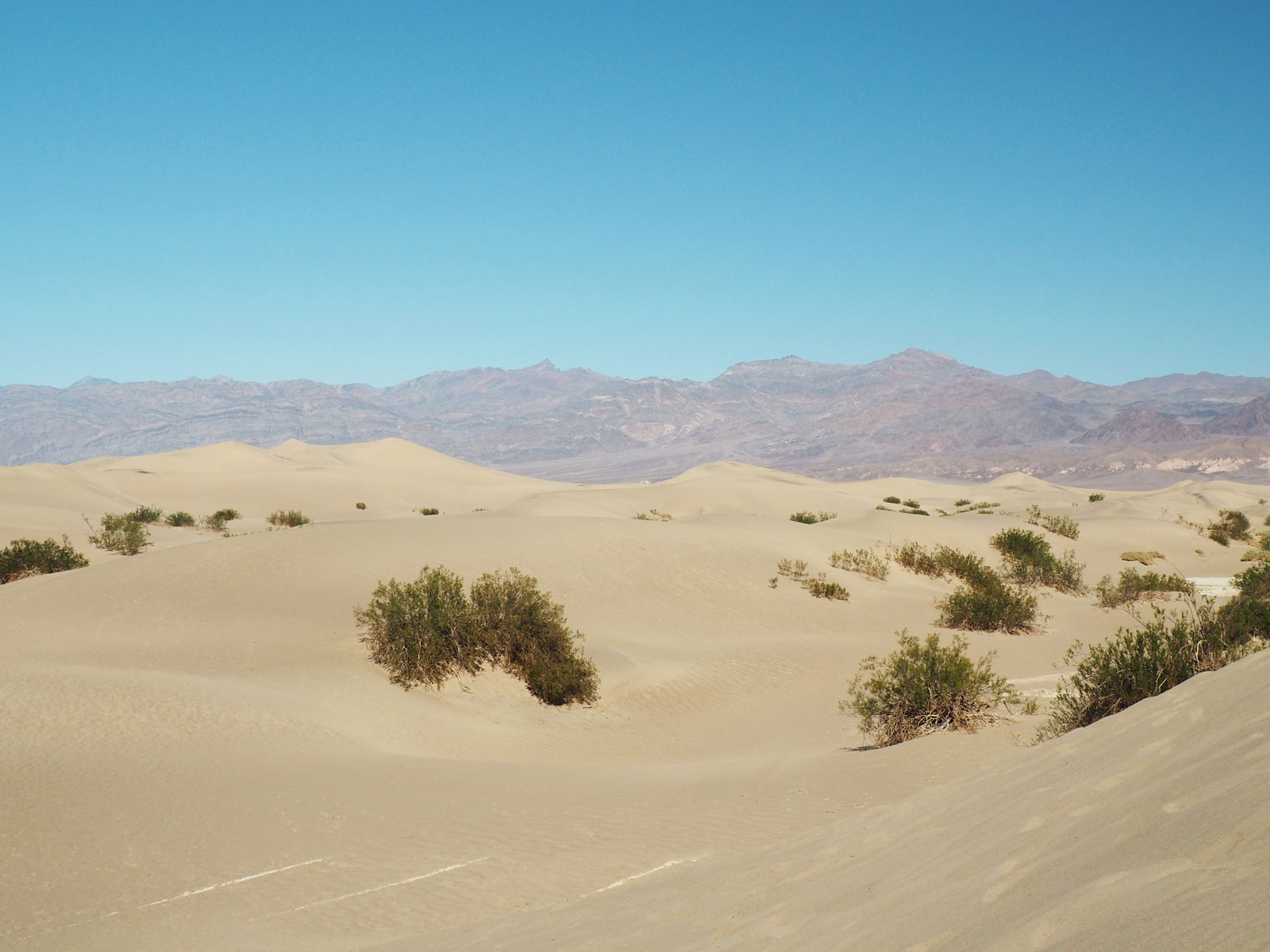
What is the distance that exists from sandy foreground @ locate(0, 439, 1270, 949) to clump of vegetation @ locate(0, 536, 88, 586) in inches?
110

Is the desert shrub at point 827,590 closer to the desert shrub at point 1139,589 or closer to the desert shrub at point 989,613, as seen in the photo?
the desert shrub at point 989,613

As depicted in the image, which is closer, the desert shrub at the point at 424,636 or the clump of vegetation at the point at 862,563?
the desert shrub at the point at 424,636

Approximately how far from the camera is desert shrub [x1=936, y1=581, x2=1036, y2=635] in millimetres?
16609

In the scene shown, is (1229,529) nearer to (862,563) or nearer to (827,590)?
(862,563)

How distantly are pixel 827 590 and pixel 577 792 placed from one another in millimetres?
12378

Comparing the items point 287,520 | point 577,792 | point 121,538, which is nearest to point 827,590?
point 577,792

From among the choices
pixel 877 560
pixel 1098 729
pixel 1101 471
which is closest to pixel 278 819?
pixel 1098 729

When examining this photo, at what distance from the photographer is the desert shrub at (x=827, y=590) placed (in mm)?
19047

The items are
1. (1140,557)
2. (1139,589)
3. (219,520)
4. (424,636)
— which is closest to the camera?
(424,636)

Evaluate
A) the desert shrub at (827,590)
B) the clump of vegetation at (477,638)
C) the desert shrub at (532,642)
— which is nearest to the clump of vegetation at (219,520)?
the desert shrub at (827,590)

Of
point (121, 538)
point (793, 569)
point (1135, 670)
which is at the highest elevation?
point (121, 538)

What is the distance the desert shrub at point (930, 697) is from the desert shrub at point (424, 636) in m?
5.32

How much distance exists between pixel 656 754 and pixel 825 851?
17.2 feet

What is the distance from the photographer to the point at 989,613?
16.6 metres
